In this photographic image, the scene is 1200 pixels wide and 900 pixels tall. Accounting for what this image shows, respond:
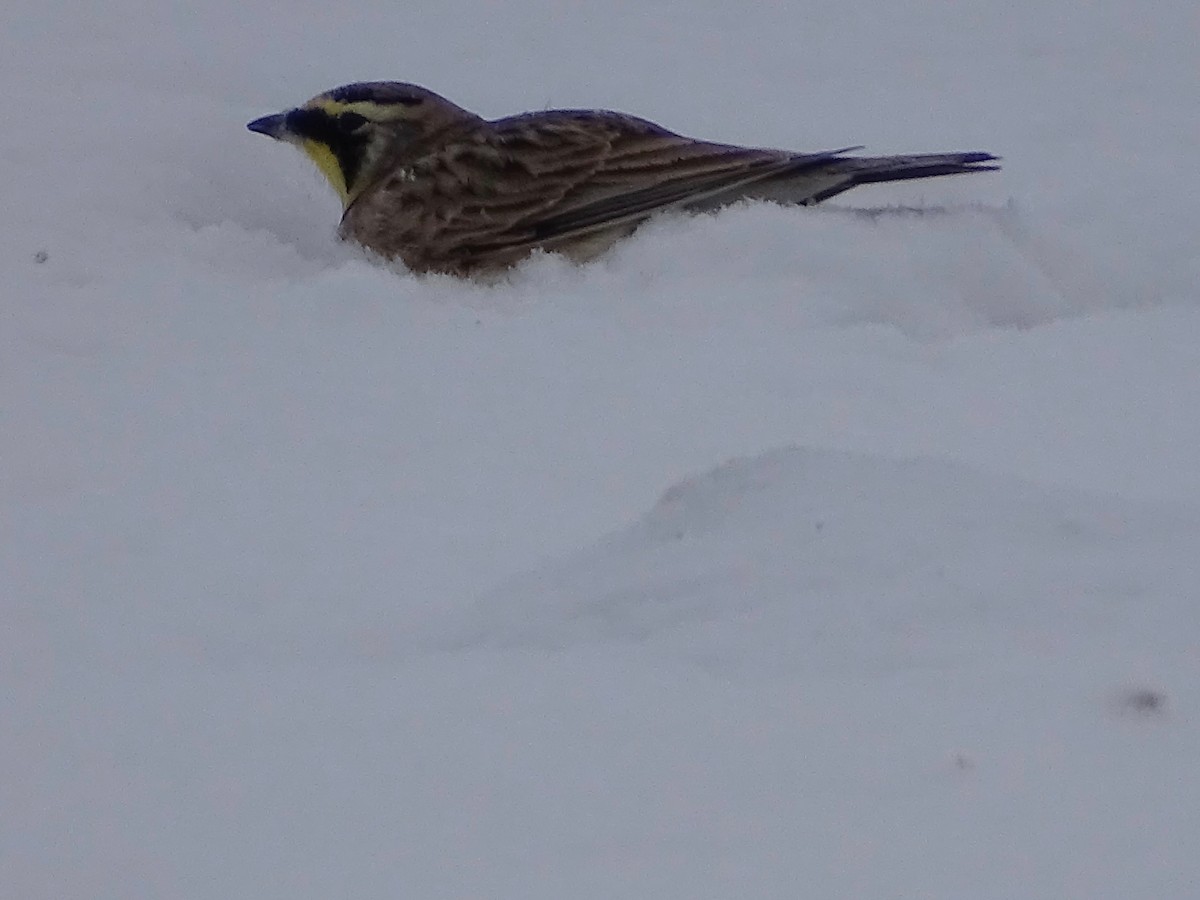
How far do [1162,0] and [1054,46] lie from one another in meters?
0.75

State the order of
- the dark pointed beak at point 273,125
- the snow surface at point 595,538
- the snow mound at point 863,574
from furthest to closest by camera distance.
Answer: the dark pointed beak at point 273,125
the snow mound at point 863,574
the snow surface at point 595,538

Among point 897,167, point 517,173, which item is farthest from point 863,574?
point 517,173

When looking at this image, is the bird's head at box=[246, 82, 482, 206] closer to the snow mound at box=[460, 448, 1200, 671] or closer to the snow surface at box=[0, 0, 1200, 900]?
the snow surface at box=[0, 0, 1200, 900]

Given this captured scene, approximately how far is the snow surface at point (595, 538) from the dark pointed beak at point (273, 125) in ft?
0.55

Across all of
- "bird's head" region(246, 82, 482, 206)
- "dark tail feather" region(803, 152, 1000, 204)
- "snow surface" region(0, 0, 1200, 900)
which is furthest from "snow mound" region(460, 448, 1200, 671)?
"bird's head" region(246, 82, 482, 206)

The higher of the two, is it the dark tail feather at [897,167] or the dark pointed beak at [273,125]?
the dark pointed beak at [273,125]

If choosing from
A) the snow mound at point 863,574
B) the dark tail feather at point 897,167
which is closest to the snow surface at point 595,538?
the snow mound at point 863,574

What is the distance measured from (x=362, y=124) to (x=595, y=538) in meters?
2.87

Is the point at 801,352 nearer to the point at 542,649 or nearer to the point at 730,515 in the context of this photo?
the point at 730,515

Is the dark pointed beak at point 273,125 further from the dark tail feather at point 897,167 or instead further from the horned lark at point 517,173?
the dark tail feather at point 897,167

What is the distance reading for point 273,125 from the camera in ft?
18.5

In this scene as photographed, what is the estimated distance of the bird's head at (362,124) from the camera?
5.67 metres

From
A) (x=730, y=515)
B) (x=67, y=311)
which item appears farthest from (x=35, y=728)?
(x=67, y=311)

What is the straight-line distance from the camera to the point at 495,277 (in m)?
5.21
